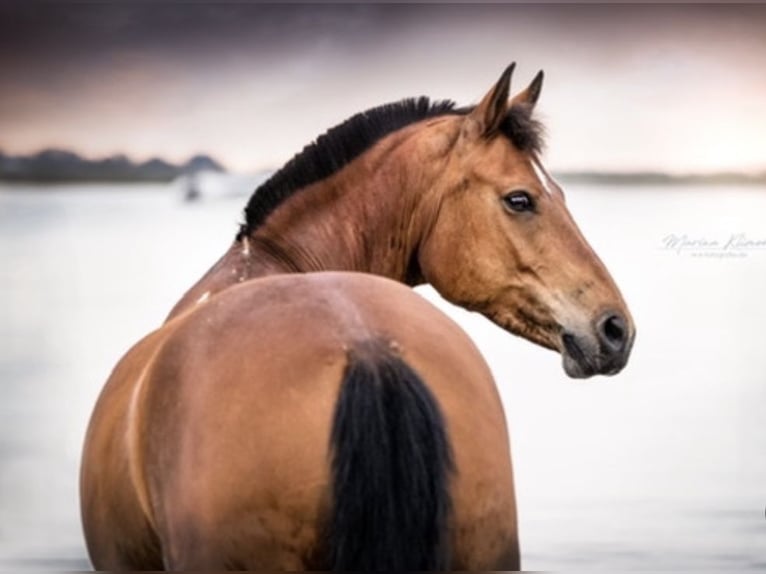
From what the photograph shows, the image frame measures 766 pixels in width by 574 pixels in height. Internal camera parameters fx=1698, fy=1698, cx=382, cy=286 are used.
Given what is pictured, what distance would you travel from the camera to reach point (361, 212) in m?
3.40

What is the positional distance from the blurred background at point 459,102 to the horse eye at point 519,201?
116 centimetres

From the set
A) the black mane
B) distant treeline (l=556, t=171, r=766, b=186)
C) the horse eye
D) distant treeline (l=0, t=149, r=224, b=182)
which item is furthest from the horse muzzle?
distant treeline (l=0, t=149, r=224, b=182)

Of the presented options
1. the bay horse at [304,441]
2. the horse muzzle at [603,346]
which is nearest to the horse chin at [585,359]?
the horse muzzle at [603,346]

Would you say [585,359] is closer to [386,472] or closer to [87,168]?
[386,472]

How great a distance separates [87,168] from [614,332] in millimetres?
1796

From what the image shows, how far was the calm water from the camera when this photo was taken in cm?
431

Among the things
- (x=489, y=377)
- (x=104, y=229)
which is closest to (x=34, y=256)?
(x=104, y=229)

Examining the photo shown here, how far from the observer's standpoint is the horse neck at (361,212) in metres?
3.37

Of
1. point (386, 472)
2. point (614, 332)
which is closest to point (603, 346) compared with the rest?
point (614, 332)

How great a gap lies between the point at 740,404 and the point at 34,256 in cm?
187

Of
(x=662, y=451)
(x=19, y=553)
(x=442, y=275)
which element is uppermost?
(x=442, y=275)

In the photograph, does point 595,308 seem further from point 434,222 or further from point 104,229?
point 104,229

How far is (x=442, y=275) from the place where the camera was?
11.1 feet

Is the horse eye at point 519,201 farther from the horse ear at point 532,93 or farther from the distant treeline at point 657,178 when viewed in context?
the distant treeline at point 657,178
